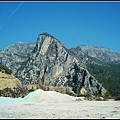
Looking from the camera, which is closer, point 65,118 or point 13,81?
point 65,118

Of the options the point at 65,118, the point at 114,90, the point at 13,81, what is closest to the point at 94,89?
the point at 114,90

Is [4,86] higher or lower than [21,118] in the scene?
higher

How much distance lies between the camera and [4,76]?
121688 millimetres

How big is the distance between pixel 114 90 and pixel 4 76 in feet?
297

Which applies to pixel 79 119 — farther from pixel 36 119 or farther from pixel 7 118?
pixel 7 118

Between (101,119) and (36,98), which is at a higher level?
(36,98)

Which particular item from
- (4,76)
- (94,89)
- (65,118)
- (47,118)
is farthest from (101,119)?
(94,89)

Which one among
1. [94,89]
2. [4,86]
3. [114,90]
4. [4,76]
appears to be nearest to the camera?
[4,86]

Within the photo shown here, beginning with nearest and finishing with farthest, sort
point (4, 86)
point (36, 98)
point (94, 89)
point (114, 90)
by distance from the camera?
point (36, 98), point (4, 86), point (114, 90), point (94, 89)

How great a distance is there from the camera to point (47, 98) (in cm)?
3981

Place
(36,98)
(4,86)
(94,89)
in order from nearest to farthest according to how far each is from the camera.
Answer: (36,98) → (4,86) → (94,89)

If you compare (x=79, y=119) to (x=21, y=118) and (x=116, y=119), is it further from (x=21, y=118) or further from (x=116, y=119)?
(x=21, y=118)

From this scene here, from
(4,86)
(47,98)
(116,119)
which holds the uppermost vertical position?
(4,86)

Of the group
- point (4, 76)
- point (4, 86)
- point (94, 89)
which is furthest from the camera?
point (94, 89)
